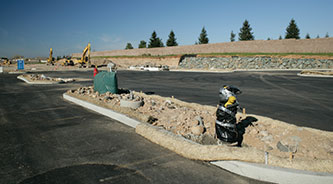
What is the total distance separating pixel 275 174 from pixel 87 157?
3.72 m

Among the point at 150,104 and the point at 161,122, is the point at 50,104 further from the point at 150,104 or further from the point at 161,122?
the point at 161,122

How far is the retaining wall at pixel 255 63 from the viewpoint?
1565 inches

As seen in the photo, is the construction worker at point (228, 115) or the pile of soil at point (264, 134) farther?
the construction worker at point (228, 115)

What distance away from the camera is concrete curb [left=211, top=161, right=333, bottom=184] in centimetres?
365

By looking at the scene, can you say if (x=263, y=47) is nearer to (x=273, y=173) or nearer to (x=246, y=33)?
(x=246, y=33)

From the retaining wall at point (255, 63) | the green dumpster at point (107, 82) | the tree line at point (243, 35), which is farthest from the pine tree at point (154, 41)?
the green dumpster at point (107, 82)

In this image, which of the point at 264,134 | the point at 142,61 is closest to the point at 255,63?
the point at 142,61

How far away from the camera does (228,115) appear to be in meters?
5.20

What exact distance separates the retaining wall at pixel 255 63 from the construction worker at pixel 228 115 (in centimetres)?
4233

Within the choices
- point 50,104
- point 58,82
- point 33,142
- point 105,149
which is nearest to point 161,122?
point 105,149

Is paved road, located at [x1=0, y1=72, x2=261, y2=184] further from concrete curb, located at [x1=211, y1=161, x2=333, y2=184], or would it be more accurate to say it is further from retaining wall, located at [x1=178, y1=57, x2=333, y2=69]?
retaining wall, located at [x1=178, y1=57, x2=333, y2=69]

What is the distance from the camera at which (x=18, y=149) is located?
531 centimetres

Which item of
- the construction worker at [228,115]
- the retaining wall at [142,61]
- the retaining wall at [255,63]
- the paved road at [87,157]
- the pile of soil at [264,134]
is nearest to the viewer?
the paved road at [87,157]

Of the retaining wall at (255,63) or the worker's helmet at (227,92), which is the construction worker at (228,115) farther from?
the retaining wall at (255,63)
